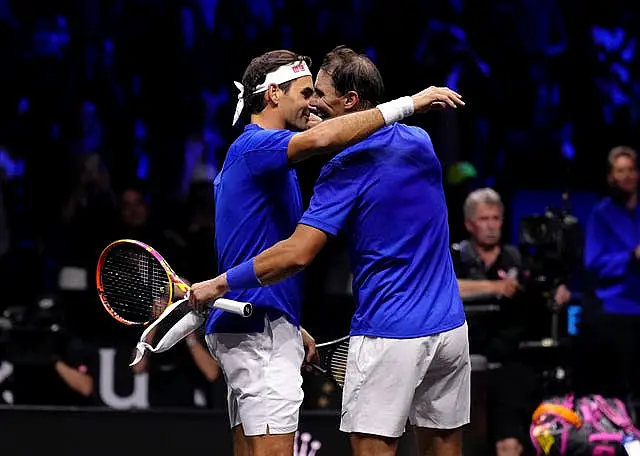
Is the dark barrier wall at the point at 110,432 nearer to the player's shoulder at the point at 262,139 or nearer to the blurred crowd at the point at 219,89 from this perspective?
the blurred crowd at the point at 219,89

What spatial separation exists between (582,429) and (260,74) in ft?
6.90

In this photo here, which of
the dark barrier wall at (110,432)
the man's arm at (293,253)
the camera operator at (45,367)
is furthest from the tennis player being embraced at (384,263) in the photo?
the camera operator at (45,367)

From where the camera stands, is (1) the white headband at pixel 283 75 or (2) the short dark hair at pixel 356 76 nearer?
(2) the short dark hair at pixel 356 76

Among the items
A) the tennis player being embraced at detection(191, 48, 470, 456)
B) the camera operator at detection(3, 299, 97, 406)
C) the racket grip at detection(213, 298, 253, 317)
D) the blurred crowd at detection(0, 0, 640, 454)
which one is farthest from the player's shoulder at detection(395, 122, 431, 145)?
the blurred crowd at detection(0, 0, 640, 454)

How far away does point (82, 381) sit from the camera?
7.99 meters

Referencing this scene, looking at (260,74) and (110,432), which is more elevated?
(260,74)

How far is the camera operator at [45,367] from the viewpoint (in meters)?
7.98

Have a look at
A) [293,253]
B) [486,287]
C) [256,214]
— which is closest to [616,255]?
[486,287]

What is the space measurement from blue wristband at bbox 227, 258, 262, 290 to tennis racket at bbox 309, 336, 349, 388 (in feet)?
2.23

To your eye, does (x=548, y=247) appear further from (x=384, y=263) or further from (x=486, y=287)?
(x=384, y=263)

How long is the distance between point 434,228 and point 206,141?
5331 millimetres

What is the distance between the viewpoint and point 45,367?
8.03 metres

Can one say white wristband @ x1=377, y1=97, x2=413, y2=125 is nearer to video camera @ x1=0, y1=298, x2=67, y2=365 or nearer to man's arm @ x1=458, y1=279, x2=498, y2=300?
man's arm @ x1=458, y1=279, x2=498, y2=300

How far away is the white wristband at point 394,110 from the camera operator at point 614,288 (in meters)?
3.78
